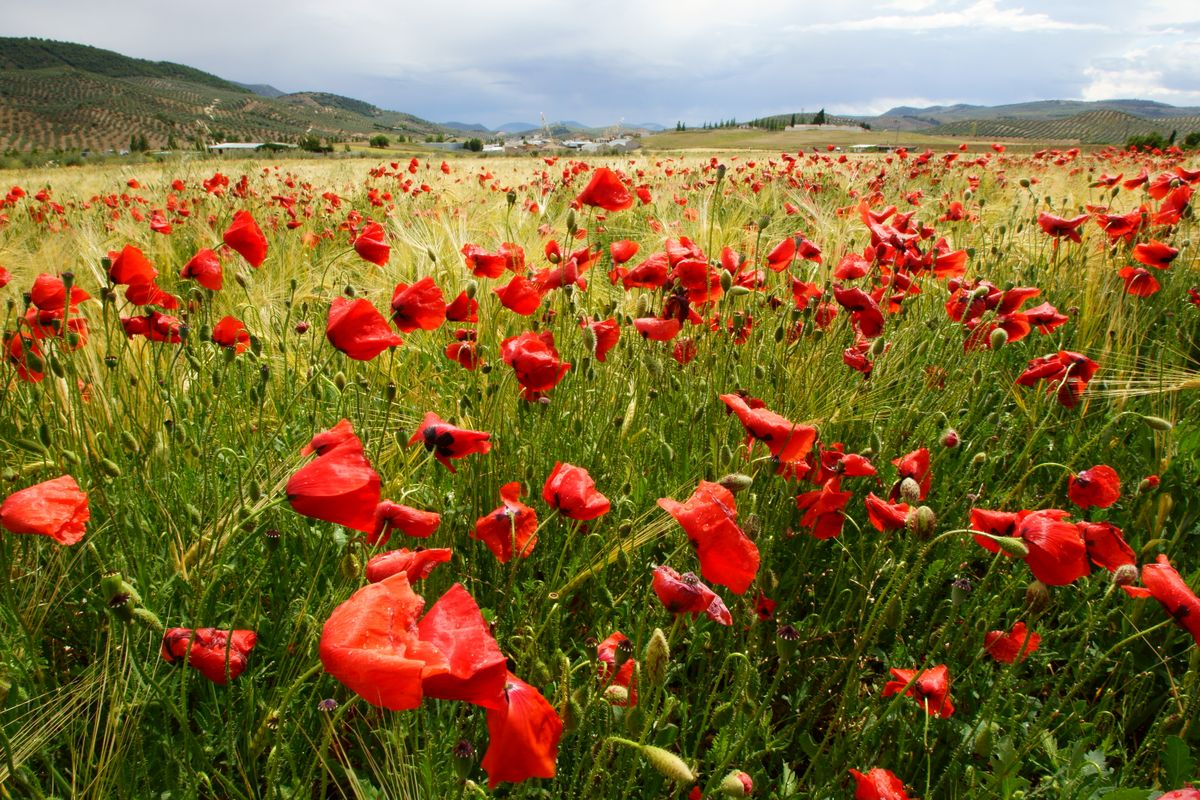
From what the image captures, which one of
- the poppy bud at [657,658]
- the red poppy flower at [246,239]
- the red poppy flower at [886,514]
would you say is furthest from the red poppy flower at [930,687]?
the red poppy flower at [246,239]

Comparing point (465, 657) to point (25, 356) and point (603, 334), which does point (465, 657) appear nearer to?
point (603, 334)

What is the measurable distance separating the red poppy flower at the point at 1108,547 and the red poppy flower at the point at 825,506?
1.53ft

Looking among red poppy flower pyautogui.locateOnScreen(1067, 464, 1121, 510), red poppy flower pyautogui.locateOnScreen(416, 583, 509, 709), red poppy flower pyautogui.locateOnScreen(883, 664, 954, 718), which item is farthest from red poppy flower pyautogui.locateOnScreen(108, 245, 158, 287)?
red poppy flower pyautogui.locateOnScreen(1067, 464, 1121, 510)

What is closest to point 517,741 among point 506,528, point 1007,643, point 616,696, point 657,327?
point 616,696

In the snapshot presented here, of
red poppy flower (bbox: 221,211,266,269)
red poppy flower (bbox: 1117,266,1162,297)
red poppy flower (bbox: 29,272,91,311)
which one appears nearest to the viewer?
red poppy flower (bbox: 29,272,91,311)

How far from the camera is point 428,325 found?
1681 mm

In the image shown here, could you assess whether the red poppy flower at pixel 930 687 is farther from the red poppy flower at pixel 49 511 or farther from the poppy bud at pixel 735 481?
the red poppy flower at pixel 49 511

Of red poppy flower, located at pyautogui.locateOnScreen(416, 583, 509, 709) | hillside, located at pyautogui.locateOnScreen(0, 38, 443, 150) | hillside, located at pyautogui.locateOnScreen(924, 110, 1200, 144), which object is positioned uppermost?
hillside, located at pyautogui.locateOnScreen(0, 38, 443, 150)

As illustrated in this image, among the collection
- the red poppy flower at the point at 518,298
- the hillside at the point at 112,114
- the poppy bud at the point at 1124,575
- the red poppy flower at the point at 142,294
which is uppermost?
the hillside at the point at 112,114

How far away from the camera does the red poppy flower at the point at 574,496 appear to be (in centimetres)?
129

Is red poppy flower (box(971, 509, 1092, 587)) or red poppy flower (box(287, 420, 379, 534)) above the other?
red poppy flower (box(287, 420, 379, 534))

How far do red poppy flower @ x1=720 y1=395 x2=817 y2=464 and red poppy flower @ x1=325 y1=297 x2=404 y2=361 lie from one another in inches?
28.7

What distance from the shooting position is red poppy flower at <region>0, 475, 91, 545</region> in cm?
95

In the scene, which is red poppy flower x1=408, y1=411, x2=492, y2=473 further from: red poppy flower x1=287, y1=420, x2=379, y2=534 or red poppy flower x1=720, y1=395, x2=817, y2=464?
red poppy flower x1=720, y1=395, x2=817, y2=464
